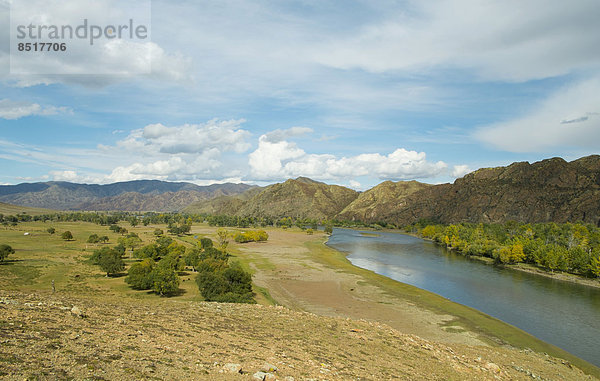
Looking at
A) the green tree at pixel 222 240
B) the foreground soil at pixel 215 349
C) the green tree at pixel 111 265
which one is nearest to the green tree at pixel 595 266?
the foreground soil at pixel 215 349

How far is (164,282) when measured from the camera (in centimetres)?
4684

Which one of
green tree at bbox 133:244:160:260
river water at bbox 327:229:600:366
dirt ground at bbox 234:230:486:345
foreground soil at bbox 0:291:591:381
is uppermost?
foreground soil at bbox 0:291:591:381

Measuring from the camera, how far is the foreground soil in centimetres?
1236

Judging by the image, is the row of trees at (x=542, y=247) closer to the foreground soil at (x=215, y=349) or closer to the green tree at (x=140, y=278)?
the foreground soil at (x=215, y=349)

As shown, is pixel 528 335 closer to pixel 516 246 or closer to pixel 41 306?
pixel 41 306

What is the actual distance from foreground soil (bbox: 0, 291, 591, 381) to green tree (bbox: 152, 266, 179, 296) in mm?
19737

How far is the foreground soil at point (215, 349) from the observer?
1236 cm

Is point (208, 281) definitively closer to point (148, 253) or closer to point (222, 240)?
point (148, 253)

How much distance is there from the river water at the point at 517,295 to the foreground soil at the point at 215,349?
13.1 metres

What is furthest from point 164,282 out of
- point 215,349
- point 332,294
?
point 215,349

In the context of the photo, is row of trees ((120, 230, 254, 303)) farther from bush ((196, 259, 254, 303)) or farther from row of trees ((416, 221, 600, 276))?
row of trees ((416, 221, 600, 276))

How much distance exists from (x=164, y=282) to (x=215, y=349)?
113ft

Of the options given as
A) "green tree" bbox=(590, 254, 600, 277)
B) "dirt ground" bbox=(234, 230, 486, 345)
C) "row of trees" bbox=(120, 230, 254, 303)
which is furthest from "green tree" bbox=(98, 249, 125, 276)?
"green tree" bbox=(590, 254, 600, 277)

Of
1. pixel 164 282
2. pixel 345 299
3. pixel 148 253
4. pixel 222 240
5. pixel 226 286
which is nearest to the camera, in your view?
pixel 226 286
